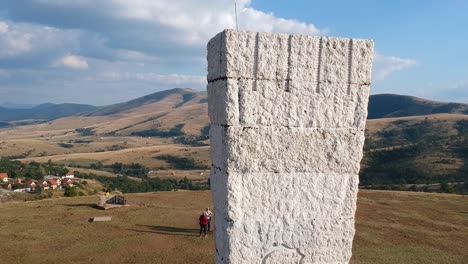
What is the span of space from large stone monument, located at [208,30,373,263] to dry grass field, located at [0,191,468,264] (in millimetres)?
12096

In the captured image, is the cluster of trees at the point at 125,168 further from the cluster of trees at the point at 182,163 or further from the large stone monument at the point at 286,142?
the large stone monument at the point at 286,142

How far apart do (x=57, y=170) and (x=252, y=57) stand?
86.3 metres

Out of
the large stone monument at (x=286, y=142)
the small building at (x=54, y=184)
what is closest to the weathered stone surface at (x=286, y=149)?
the large stone monument at (x=286, y=142)

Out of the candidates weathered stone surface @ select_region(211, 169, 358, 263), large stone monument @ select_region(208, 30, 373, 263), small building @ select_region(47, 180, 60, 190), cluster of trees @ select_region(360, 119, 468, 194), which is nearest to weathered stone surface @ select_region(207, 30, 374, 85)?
large stone monument @ select_region(208, 30, 373, 263)

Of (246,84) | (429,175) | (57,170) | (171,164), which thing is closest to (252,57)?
(246,84)

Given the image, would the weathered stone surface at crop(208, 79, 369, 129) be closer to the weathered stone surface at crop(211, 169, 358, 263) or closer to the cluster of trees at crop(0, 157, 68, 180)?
the weathered stone surface at crop(211, 169, 358, 263)

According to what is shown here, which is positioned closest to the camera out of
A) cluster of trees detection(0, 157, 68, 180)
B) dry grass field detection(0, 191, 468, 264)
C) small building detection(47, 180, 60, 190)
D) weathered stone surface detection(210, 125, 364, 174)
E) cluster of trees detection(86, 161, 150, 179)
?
weathered stone surface detection(210, 125, 364, 174)

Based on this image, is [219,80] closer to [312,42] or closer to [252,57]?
[252,57]

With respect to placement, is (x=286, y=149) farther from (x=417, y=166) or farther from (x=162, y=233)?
(x=417, y=166)

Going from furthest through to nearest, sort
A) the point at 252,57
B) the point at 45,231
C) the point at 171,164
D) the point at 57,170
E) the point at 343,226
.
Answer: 1. the point at 171,164
2. the point at 57,170
3. the point at 45,231
4. the point at 343,226
5. the point at 252,57

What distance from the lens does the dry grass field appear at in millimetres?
17031

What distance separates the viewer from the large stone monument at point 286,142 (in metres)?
4.79

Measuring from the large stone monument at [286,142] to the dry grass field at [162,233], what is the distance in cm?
1210

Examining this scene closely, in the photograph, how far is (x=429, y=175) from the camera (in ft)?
198
